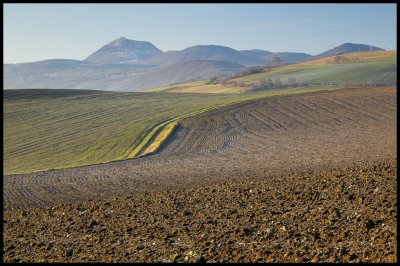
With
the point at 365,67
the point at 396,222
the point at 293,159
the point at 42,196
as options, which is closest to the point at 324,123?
the point at 293,159

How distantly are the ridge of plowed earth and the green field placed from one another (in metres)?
3.77

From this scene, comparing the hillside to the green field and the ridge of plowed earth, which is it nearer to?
the green field

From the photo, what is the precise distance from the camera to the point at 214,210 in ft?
42.8

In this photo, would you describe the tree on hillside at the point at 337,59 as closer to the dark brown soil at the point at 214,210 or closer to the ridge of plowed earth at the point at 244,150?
the ridge of plowed earth at the point at 244,150

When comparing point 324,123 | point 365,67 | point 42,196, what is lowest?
point 42,196

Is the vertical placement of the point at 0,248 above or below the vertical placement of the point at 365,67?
below

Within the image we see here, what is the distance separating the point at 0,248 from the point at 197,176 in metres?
12.1

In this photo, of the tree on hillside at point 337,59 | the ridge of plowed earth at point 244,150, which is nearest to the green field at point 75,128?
the ridge of plowed earth at point 244,150

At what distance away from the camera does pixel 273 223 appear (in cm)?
1112

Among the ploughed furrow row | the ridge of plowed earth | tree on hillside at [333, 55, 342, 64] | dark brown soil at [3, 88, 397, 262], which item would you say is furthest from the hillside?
tree on hillside at [333, 55, 342, 64]

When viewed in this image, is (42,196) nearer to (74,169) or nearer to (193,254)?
(74,169)

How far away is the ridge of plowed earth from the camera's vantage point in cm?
2133

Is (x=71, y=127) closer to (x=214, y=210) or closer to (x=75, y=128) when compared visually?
(x=75, y=128)

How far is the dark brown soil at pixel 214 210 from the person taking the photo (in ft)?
31.4
